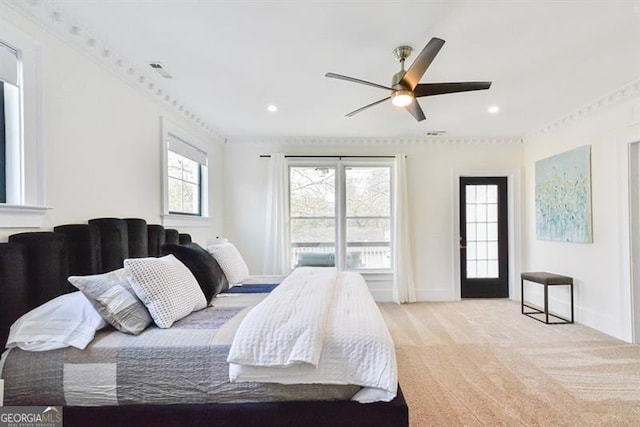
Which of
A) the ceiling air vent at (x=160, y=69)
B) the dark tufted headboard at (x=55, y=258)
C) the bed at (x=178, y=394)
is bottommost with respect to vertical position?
the bed at (x=178, y=394)

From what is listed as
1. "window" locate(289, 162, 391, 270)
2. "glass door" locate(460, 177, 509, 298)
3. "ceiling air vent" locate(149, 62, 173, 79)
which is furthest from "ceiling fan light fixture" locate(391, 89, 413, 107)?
"glass door" locate(460, 177, 509, 298)

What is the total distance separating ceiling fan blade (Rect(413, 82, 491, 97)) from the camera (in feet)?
7.66

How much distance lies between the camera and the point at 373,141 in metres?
5.18

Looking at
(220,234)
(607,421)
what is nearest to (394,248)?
(220,234)

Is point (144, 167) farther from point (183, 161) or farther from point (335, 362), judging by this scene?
point (335, 362)

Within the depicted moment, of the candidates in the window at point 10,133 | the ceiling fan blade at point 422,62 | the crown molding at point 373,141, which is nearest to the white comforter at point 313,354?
the window at point 10,133

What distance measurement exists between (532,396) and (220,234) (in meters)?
4.24

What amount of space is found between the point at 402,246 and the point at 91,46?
432 cm

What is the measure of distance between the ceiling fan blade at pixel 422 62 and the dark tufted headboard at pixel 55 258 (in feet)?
7.94

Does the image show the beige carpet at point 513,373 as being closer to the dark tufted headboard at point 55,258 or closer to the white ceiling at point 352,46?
the dark tufted headboard at point 55,258

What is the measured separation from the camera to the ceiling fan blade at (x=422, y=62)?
6.34 feet

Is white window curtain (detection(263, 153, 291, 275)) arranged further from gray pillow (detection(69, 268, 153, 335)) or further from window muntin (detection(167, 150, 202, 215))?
gray pillow (detection(69, 268, 153, 335))

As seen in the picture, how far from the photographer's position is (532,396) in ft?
7.64

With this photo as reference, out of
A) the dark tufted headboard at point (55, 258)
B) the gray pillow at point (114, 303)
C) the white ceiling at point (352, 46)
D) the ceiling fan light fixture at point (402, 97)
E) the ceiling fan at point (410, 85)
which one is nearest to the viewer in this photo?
the dark tufted headboard at point (55, 258)
